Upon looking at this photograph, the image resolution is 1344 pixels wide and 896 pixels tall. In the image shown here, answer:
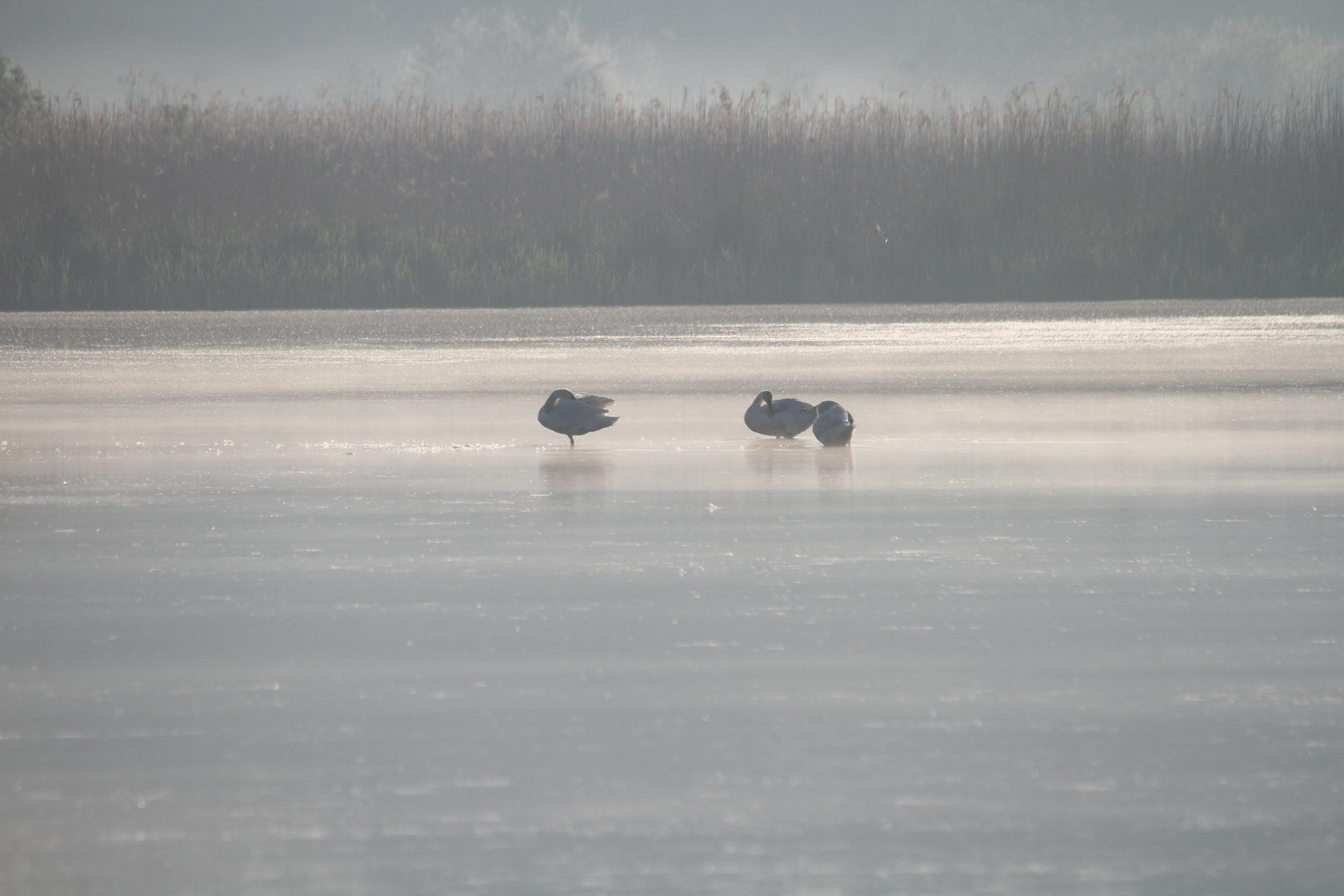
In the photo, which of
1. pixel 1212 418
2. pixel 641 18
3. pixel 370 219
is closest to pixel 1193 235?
pixel 370 219

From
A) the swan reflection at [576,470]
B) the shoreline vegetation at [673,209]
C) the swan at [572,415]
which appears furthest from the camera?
the shoreline vegetation at [673,209]

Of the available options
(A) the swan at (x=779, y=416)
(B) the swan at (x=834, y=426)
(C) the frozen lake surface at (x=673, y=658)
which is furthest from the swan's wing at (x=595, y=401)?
(B) the swan at (x=834, y=426)

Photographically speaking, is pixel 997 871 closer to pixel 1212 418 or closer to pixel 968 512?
pixel 968 512

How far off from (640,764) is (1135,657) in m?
1.08

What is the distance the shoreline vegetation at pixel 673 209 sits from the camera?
54.2 ft

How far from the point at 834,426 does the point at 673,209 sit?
36.2 feet

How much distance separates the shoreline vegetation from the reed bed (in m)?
0.02

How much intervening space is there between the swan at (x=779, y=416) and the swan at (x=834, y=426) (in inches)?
8.0

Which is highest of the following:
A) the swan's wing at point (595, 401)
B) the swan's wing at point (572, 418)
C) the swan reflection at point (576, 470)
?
the swan's wing at point (595, 401)

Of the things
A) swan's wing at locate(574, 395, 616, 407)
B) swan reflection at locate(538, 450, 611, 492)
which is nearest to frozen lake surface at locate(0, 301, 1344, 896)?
swan reflection at locate(538, 450, 611, 492)

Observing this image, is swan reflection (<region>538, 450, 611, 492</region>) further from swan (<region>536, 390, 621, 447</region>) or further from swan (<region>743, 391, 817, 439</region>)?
swan (<region>743, 391, 817, 439</region>)

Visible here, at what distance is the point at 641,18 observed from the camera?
108 m

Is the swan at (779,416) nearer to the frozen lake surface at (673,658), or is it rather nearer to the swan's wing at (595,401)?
the frozen lake surface at (673,658)

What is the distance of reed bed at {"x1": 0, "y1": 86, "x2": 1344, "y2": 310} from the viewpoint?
16.5 meters
